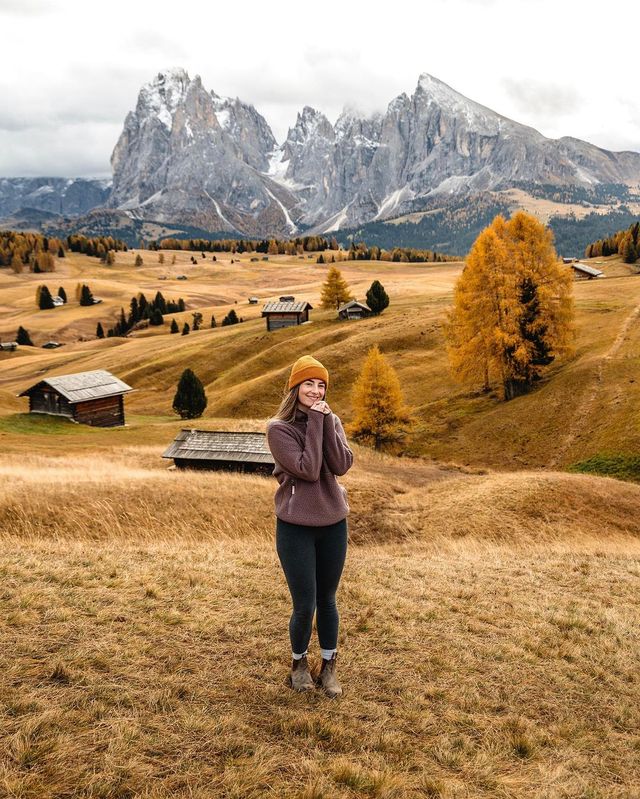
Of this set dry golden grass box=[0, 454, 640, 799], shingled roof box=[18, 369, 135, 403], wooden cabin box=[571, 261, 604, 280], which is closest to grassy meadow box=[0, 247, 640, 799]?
dry golden grass box=[0, 454, 640, 799]

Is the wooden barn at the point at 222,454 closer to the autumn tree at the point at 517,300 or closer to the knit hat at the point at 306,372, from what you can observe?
the autumn tree at the point at 517,300

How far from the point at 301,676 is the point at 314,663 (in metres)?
0.71

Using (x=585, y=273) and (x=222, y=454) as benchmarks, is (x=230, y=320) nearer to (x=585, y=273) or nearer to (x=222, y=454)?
(x=585, y=273)

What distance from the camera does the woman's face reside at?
6.55 metres

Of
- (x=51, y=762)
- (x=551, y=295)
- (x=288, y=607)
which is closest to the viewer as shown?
(x=51, y=762)


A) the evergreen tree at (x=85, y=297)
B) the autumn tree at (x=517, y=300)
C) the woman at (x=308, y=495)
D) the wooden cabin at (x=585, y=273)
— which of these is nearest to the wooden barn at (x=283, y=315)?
the autumn tree at (x=517, y=300)

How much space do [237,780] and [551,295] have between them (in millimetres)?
44948

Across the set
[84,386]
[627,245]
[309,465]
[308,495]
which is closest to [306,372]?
[309,465]

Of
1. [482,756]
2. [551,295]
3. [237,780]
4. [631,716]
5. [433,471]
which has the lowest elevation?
[433,471]

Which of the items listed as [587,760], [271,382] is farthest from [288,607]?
[271,382]

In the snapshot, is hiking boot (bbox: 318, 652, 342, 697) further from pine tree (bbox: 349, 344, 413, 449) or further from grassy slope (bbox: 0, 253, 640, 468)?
pine tree (bbox: 349, 344, 413, 449)

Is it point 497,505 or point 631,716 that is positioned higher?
point 631,716

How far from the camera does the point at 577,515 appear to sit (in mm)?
23031

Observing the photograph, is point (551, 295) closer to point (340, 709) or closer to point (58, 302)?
point (340, 709)
